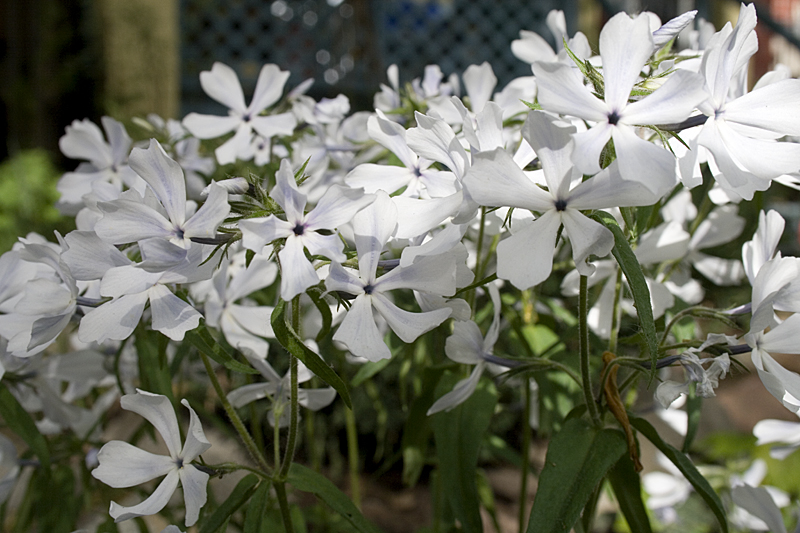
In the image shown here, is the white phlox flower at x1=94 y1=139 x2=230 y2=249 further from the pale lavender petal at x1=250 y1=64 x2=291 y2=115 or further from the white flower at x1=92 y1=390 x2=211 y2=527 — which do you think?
the pale lavender petal at x1=250 y1=64 x2=291 y2=115

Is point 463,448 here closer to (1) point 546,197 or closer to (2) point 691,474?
(2) point 691,474

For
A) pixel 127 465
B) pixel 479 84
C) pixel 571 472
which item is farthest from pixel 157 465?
pixel 479 84

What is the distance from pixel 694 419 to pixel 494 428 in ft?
5.66

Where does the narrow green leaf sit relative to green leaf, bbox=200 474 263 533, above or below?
above

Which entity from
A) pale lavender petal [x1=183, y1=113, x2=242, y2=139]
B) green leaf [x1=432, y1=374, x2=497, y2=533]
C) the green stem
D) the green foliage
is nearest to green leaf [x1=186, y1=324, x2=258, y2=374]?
the green stem

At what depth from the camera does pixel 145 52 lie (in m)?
3.79

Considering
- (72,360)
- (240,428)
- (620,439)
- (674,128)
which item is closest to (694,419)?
(620,439)

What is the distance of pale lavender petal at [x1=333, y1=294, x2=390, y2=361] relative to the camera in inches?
18.5

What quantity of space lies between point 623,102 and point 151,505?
1.61ft

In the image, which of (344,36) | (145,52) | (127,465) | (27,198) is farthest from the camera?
(344,36)

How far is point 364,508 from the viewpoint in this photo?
2057 millimetres

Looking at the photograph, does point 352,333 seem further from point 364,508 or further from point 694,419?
point 364,508

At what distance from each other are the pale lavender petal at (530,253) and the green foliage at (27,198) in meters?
3.05

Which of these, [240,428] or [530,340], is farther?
[530,340]
